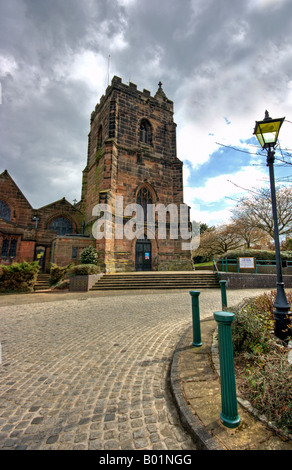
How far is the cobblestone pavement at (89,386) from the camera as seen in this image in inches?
73.9

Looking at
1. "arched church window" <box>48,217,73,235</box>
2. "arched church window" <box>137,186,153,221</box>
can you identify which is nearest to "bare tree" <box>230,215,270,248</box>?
"arched church window" <box>137,186,153,221</box>

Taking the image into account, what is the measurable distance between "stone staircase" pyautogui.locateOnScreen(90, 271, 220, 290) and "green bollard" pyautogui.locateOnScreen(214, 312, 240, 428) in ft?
34.8

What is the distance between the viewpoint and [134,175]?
1911 centimetres

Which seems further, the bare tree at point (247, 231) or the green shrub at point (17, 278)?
the bare tree at point (247, 231)

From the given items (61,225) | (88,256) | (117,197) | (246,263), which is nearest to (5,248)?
(61,225)

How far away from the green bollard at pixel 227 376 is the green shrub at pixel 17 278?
12592 millimetres

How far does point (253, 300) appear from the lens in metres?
5.07

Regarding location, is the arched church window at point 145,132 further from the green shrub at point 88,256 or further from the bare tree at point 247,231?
the bare tree at point 247,231

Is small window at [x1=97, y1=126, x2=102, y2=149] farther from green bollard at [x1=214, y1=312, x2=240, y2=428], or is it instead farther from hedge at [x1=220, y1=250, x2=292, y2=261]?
green bollard at [x1=214, y1=312, x2=240, y2=428]

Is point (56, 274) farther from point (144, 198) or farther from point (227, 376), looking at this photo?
point (227, 376)

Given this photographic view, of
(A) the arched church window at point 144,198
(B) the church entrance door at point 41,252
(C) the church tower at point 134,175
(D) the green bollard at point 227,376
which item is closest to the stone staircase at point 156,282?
(C) the church tower at point 134,175

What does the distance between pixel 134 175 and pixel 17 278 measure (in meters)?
12.3

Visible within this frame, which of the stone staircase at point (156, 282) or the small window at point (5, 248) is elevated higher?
the small window at point (5, 248)
